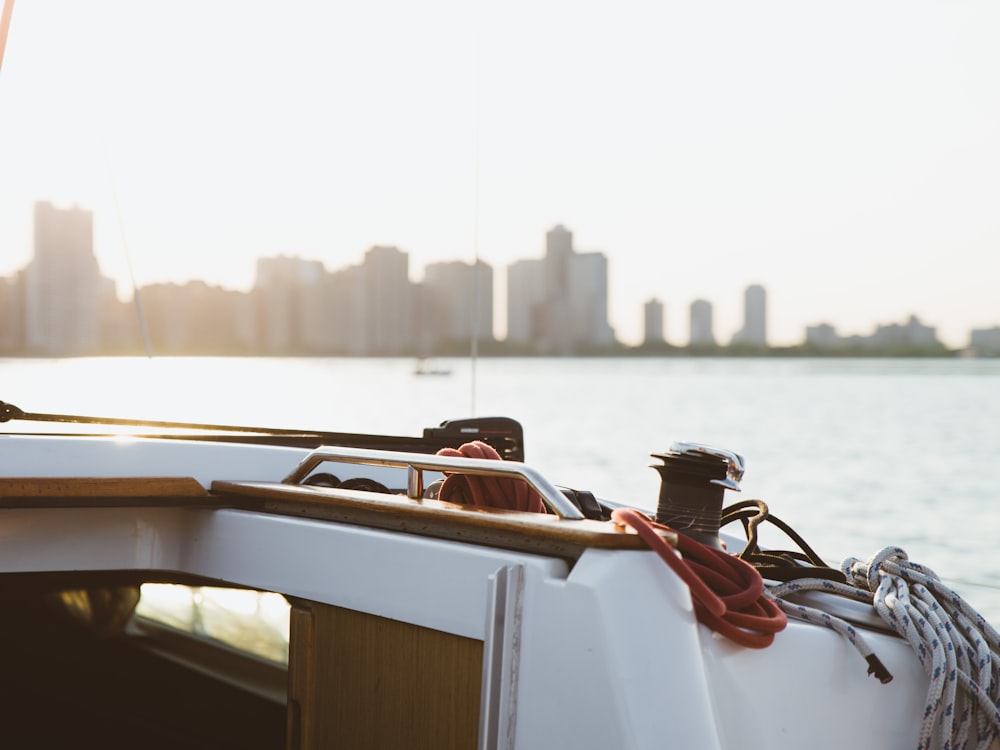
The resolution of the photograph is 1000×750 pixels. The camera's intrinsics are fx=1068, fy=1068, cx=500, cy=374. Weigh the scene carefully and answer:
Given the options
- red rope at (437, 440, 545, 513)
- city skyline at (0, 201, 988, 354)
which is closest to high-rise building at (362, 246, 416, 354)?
city skyline at (0, 201, 988, 354)

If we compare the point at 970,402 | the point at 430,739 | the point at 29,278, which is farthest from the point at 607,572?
the point at 970,402

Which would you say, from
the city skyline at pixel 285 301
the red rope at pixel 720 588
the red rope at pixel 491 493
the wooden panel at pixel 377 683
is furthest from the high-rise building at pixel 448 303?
the red rope at pixel 720 588

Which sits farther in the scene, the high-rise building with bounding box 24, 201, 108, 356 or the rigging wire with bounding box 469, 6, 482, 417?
the rigging wire with bounding box 469, 6, 482, 417

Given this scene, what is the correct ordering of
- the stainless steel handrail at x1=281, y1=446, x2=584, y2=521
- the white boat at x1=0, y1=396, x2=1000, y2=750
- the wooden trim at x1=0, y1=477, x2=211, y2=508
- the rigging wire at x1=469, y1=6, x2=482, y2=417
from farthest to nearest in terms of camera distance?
the rigging wire at x1=469, y1=6, x2=482, y2=417 → the wooden trim at x1=0, y1=477, x2=211, y2=508 → the stainless steel handrail at x1=281, y1=446, x2=584, y2=521 → the white boat at x1=0, y1=396, x2=1000, y2=750

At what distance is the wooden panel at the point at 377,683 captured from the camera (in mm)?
1549

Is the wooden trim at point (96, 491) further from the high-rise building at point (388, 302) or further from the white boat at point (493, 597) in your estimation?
the high-rise building at point (388, 302)

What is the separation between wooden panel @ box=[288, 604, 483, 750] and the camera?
1549mm

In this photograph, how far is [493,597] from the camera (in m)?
1.45

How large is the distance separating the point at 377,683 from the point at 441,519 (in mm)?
288

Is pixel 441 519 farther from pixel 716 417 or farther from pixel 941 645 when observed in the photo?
pixel 716 417

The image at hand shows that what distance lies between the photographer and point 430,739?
1599 mm

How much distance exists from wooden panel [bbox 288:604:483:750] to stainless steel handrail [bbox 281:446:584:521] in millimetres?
224

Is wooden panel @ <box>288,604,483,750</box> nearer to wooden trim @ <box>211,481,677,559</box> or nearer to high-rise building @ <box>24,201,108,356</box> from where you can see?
wooden trim @ <box>211,481,677,559</box>

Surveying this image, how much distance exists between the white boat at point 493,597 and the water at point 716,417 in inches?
19.4
